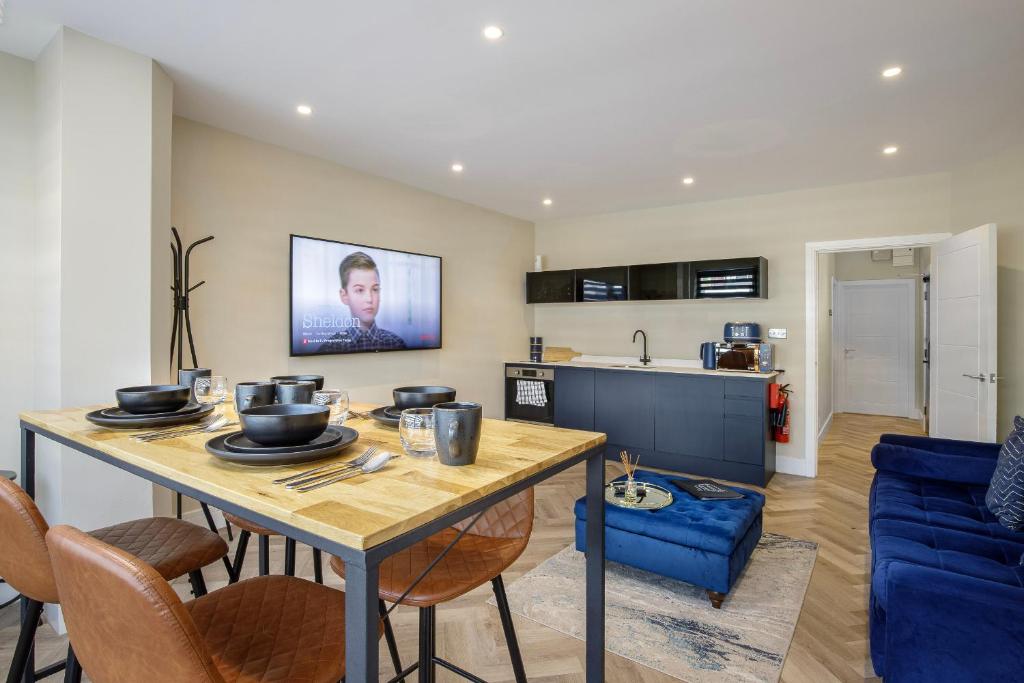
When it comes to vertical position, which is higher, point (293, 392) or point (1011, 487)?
point (293, 392)

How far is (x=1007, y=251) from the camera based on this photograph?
11.6 ft

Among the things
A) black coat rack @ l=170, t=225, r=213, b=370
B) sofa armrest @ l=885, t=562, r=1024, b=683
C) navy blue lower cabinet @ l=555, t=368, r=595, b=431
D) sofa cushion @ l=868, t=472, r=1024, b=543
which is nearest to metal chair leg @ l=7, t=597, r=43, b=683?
black coat rack @ l=170, t=225, r=213, b=370

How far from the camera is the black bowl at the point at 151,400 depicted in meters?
1.48

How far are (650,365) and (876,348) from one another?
4708 mm

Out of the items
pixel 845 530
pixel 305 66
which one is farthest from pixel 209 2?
pixel 845 530

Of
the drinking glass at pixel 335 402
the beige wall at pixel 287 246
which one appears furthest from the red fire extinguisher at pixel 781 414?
the drinking glass at pixel 335 402

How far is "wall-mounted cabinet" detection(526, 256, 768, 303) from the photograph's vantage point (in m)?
4.73

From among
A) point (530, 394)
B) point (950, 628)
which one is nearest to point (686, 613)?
point (950, 628)

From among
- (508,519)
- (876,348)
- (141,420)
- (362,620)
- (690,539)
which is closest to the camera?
(362,620)

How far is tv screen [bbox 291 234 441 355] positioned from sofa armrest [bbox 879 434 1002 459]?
3558mm

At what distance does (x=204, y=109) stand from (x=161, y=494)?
2.20 m

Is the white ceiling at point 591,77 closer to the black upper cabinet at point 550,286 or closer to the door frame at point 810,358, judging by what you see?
the door frame at point 810,358

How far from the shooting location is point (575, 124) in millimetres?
3254

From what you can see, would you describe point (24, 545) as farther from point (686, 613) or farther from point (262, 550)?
point (686, 613)
